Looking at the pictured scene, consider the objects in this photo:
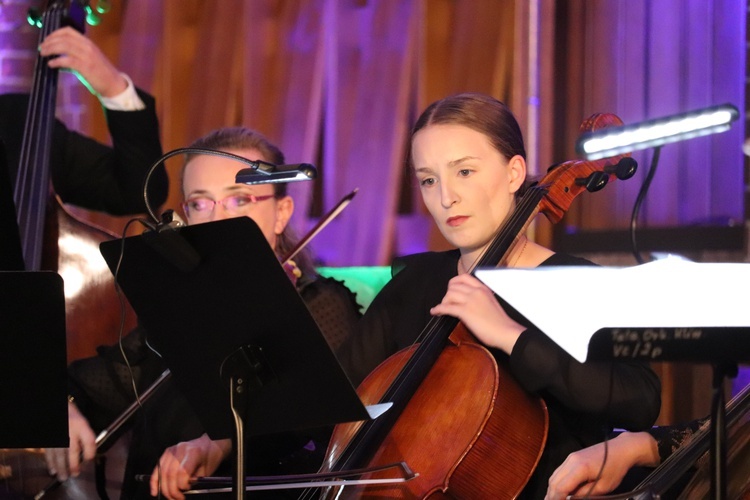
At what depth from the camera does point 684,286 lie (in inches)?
42.1

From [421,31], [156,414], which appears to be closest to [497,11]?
[421,31]

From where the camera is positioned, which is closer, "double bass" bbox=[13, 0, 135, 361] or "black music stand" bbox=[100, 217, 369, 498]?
"black music stand" bbox=[100, 217, 369, 498]

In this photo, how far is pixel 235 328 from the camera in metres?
1.28

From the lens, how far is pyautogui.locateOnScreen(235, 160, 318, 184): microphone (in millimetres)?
1342

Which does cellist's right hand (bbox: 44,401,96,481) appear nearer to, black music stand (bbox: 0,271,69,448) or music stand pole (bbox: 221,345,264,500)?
black music stand (bbox: 0,271,69,448)

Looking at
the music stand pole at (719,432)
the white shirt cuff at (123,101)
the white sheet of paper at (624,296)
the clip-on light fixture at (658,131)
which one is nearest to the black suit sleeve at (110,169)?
the white shirt cuff at (123,101)

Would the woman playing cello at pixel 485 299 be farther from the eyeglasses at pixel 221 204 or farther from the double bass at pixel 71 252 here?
the double bass at pixel 71 252

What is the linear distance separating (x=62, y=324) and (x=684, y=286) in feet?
2.73

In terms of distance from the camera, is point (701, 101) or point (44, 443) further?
point (701, 101)

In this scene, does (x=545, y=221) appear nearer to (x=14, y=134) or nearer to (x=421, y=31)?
(x=421, y=31)

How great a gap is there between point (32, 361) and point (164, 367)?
0.63m

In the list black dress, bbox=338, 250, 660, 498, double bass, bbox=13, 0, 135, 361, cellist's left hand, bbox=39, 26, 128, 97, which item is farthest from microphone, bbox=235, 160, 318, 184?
cellist's left hand, bbox=39, 26, 128, 97

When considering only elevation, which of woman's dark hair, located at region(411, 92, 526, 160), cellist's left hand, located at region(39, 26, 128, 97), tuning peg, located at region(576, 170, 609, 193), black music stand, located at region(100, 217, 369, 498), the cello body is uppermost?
cellist's left hand, located at region(39, 26, 128, 97)

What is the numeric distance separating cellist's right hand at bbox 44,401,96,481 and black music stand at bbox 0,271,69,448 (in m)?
0.35
